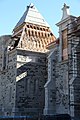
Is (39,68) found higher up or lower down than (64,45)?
lower down

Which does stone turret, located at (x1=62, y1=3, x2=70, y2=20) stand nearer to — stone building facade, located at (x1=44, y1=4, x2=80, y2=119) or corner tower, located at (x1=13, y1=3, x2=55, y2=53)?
stone building facade, located at (x1=44, y1=4, x2=80, y2=119)

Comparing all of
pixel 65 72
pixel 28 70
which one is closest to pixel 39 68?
pixel 28 70

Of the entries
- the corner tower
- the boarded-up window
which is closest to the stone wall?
the boarded-up window

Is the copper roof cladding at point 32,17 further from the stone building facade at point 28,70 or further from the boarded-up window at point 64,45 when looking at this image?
the boarded-up window at point 64,45

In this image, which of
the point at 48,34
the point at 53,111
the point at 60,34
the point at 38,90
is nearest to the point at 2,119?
the point at 53,111

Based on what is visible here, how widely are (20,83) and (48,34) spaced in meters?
9.59

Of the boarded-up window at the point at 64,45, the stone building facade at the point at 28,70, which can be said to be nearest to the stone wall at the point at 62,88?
the boarded-up window at the point at 64,45

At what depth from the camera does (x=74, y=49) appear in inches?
1117

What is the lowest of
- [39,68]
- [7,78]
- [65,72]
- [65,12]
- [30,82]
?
[30,82]

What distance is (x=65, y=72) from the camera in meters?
31.4

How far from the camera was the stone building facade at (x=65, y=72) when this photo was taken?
27250 millimetres

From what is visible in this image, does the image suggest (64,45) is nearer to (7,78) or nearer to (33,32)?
(33,32)

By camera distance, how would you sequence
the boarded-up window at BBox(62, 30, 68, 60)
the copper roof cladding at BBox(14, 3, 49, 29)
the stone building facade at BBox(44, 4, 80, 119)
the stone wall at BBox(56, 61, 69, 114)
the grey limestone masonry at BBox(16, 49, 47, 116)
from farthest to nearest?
the copper roof cladding at BBox(14, 3, 49, 29) < the grey limestone masonry at BBox(16, 49, 47, 116) < the boarded-up window at BBox(62, 30, 68, 60) < the stone wall at BBox(56, 61, 69, 114) < the stone building facade at BBox(44, 4, 80, 119)

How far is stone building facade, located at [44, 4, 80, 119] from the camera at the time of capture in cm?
2725
